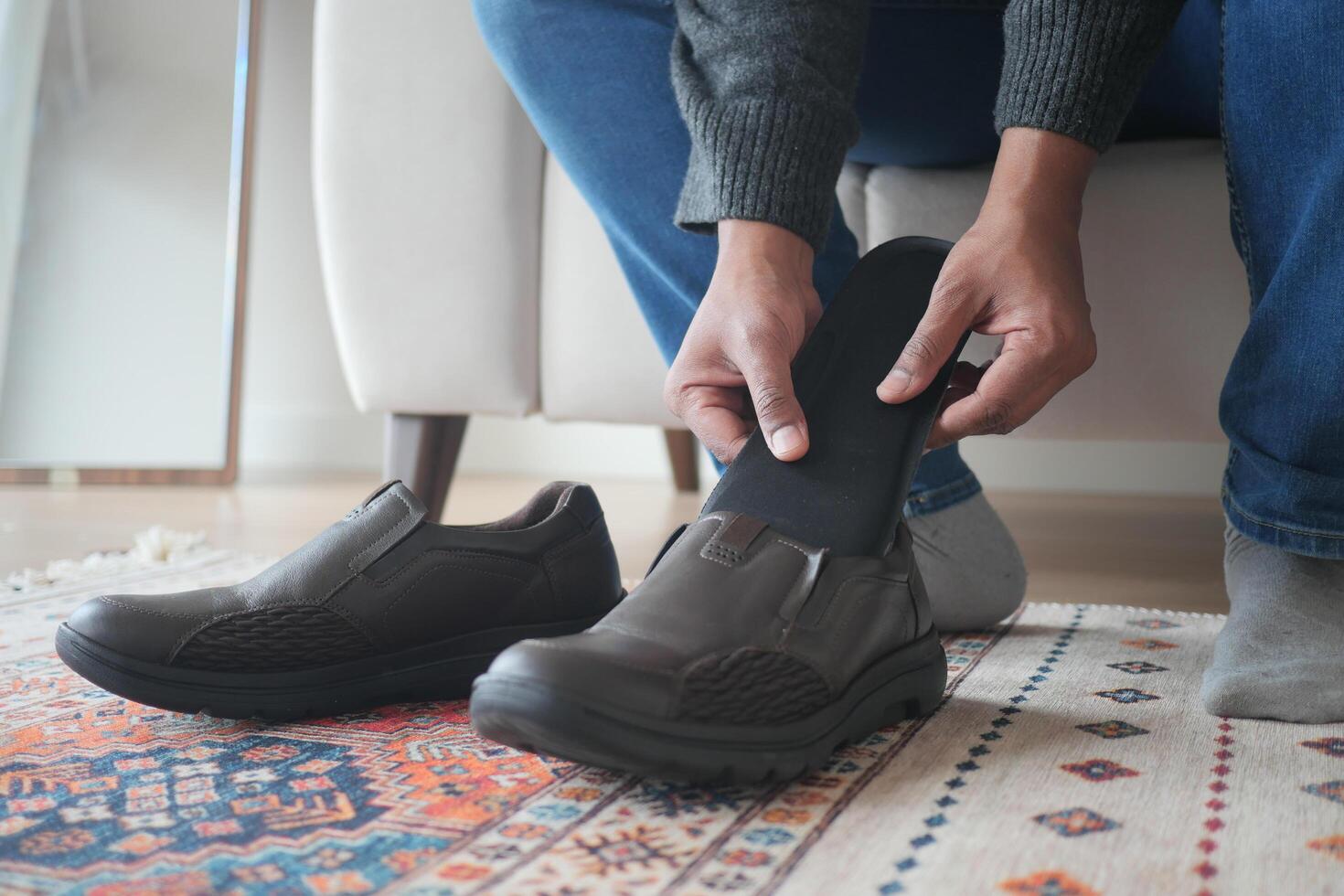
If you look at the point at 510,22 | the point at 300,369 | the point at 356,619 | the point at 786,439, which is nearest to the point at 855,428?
the point at 786,439

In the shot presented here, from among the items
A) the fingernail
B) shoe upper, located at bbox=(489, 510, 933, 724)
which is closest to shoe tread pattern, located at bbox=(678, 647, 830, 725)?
shoe upper, located at bbox=(489, 510, 933, 724)

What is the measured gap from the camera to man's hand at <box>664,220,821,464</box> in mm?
552

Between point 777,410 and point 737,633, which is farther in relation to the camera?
point 777,410

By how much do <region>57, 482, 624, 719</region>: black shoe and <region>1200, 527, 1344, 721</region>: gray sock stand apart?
33 cm

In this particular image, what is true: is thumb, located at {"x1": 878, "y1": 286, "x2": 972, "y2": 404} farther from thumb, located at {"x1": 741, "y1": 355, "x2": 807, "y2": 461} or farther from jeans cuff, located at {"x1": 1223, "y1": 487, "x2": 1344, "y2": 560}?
jeans cuff, located at {"x1": 1223, "y1": 487, "x2": 1344, "y2": 560}

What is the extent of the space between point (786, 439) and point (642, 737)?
19 centimetres

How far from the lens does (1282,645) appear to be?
22.0 inches


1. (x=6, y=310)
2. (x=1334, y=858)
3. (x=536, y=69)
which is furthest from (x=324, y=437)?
(x=1334, y=858)

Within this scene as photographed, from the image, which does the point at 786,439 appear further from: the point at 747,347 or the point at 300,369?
the point at 300,369

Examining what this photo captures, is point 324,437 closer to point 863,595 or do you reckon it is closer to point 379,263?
point 379,263

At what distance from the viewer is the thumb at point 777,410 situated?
0.54 metres

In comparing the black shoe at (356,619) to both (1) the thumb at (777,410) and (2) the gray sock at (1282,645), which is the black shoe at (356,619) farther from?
(2) the gray sock at (1282,645)

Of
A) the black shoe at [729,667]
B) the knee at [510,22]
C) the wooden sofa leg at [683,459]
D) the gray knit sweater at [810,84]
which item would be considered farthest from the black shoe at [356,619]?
→ the wooden sofa leg at [683,459]

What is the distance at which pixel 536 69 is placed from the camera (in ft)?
2.86
